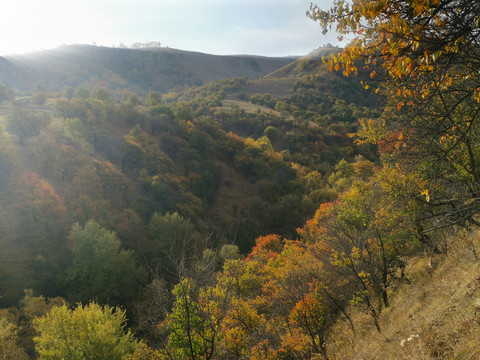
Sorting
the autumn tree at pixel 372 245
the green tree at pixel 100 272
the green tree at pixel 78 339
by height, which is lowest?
the green tree at pixel 100 272

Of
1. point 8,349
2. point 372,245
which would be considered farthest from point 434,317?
point 8,349

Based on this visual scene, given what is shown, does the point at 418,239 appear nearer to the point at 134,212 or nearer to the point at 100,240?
the point at 100,240

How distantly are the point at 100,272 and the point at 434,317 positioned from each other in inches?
1320

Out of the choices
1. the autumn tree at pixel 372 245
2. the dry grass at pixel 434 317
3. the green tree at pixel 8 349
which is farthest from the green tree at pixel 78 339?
the autumn tree at pixel 372 245

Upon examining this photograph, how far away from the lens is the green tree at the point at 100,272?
31.2 m

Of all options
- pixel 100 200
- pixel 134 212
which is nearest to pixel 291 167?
pixel 134 212

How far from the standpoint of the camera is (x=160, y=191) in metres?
53.3

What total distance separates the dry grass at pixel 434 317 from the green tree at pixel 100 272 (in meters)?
26.4

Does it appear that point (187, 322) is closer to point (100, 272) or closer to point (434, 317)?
point (434, 317)

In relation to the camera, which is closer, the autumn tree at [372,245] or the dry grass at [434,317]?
the dry grass at [434,317]

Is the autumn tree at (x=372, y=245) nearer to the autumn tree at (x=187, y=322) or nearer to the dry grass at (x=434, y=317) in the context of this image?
the dry grass at (x=434, y=317)

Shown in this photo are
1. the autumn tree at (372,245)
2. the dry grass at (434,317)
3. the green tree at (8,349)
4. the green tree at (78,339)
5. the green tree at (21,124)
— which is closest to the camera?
the dry grass at (434,317)

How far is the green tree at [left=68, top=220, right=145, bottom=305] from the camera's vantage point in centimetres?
3125

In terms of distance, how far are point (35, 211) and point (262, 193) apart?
42.4 meters
